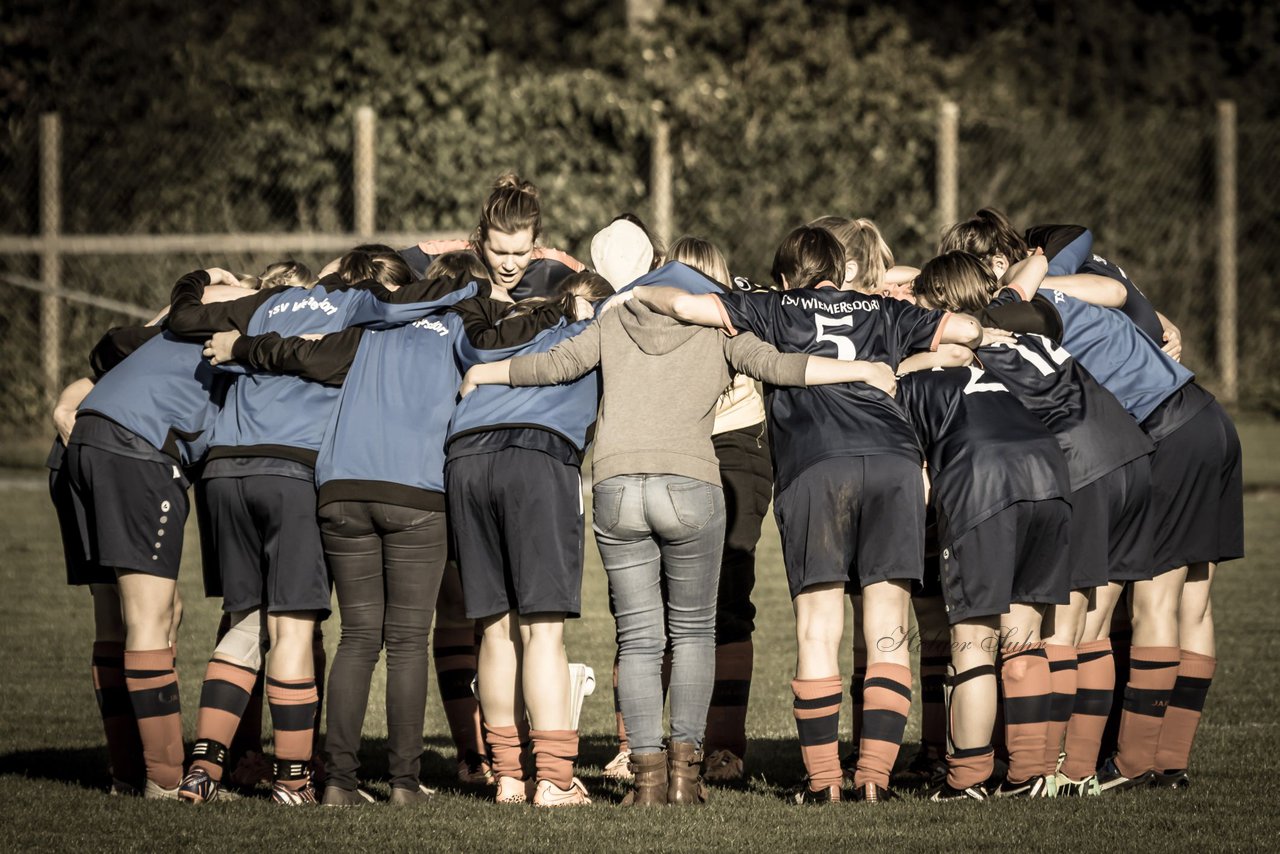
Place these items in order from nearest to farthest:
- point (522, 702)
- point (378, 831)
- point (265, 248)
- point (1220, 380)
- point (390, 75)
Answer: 1. point (378, 831)
2. point (522, 702)
3. point (265, 248)
4. point (390, 75)
5. point (1220, 380)

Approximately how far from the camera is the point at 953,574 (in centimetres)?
545

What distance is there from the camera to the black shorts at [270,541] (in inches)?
218

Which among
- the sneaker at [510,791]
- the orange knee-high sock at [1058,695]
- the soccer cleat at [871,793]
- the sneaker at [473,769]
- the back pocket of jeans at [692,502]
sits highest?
the back pocket of jeans at [692,502]

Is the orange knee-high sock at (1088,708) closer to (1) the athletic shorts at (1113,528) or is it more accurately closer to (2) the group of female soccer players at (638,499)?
(2) the group of female soccer players at (638,499)

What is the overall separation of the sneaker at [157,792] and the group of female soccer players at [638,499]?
0.24ft

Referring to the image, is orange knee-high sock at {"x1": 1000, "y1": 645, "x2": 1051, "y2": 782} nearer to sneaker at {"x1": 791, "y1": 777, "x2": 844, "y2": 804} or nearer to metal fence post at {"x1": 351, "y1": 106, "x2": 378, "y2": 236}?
sneaker at {"x1": 791, "y1": 777, "x2": 844, "y2": 804}

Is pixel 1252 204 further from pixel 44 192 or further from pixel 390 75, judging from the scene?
pixel 44 192

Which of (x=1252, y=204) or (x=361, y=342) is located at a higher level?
(x=1252, y=204)

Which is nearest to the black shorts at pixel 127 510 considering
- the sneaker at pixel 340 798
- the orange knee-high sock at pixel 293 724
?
the orange knee-high sock at pixel 293 724

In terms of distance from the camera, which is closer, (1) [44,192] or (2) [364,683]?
(2) [364,683]

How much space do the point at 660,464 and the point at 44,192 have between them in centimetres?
1023

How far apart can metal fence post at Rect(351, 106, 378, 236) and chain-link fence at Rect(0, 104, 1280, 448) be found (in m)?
0.12

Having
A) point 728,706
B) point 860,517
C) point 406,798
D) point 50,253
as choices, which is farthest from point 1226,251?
point 406,798

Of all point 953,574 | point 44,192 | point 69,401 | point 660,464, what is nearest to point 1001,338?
point 953,574
